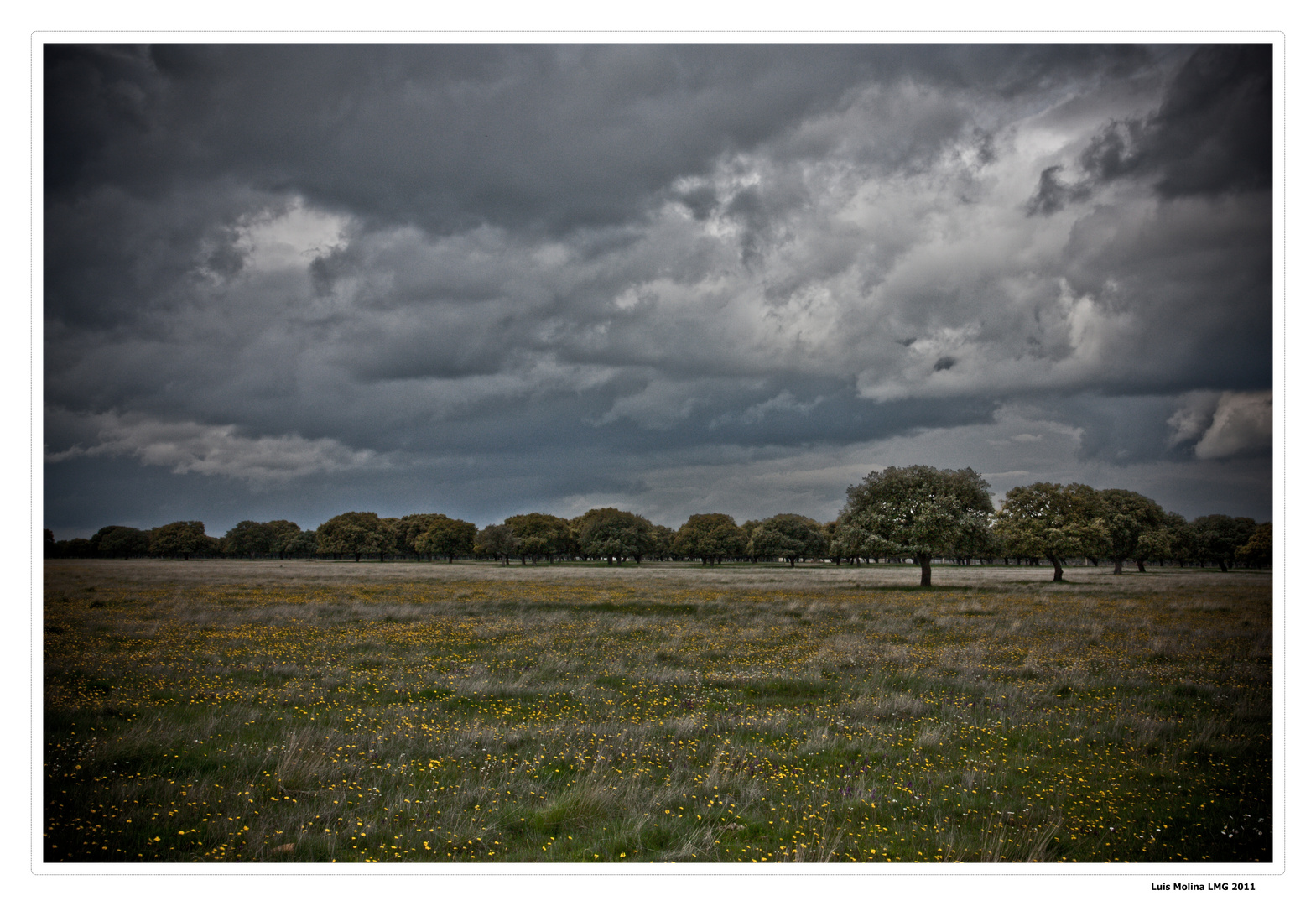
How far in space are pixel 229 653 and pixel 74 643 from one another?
476cm

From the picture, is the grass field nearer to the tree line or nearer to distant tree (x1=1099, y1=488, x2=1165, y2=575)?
the tree line

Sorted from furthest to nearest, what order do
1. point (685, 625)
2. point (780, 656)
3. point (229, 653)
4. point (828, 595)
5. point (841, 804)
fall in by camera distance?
point (828, 595) → point (685, 625) → point (780, 656) → point (229, 653) → point (841, 804)

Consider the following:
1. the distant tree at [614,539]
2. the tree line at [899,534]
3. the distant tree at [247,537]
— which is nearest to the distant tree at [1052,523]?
the tree line at [899,534]

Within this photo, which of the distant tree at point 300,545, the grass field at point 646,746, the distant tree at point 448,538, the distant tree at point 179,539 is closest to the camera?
the grass field at point 646,746

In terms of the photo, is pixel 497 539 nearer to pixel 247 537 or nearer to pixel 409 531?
pixel 409 531

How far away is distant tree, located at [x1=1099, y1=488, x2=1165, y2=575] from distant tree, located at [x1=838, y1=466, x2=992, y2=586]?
29.2 m

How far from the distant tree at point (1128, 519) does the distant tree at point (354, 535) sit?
134 m

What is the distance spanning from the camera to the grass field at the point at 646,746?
736cm

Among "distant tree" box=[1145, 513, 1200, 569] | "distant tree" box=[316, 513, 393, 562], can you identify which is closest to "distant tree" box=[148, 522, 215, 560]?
"distant tree" box=[316, 513, 393, 562]

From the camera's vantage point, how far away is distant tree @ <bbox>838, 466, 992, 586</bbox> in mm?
47344

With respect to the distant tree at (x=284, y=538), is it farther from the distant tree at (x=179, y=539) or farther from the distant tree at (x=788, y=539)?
the distant tree at (x=788, y=539)
